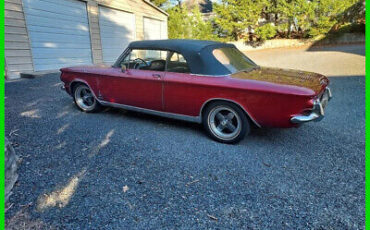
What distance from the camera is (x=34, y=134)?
11.5 ft

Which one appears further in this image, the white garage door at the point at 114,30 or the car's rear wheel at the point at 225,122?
the white garage door at the point at 114,30

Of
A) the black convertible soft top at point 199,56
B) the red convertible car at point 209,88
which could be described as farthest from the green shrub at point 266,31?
the black convertible soft top at point 199,56

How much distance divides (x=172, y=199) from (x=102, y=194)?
661 mm

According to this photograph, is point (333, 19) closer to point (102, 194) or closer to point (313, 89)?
point (313, 89)

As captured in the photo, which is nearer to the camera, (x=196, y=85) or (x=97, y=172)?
(x=97, y=172)

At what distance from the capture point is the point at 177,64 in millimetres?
3568

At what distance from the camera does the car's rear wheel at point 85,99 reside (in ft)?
15.0

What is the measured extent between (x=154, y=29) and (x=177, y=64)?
11.5 meters

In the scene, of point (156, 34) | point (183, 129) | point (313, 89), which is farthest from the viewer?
point (156, 34)

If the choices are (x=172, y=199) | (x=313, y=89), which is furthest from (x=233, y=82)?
(x=172, y=199)

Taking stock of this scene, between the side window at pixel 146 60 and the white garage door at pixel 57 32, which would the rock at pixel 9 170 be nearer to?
the side window at pixel 146 60

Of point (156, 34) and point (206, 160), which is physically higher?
point (156, 34)

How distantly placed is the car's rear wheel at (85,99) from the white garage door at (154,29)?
9487 mm

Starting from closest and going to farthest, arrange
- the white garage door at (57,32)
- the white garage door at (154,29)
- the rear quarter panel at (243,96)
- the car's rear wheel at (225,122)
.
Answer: the rear quarter panel at (243,96) → the car's rear wheel at (225,122) → the white garage door at (57,32) → the white garage door at (154,29)
